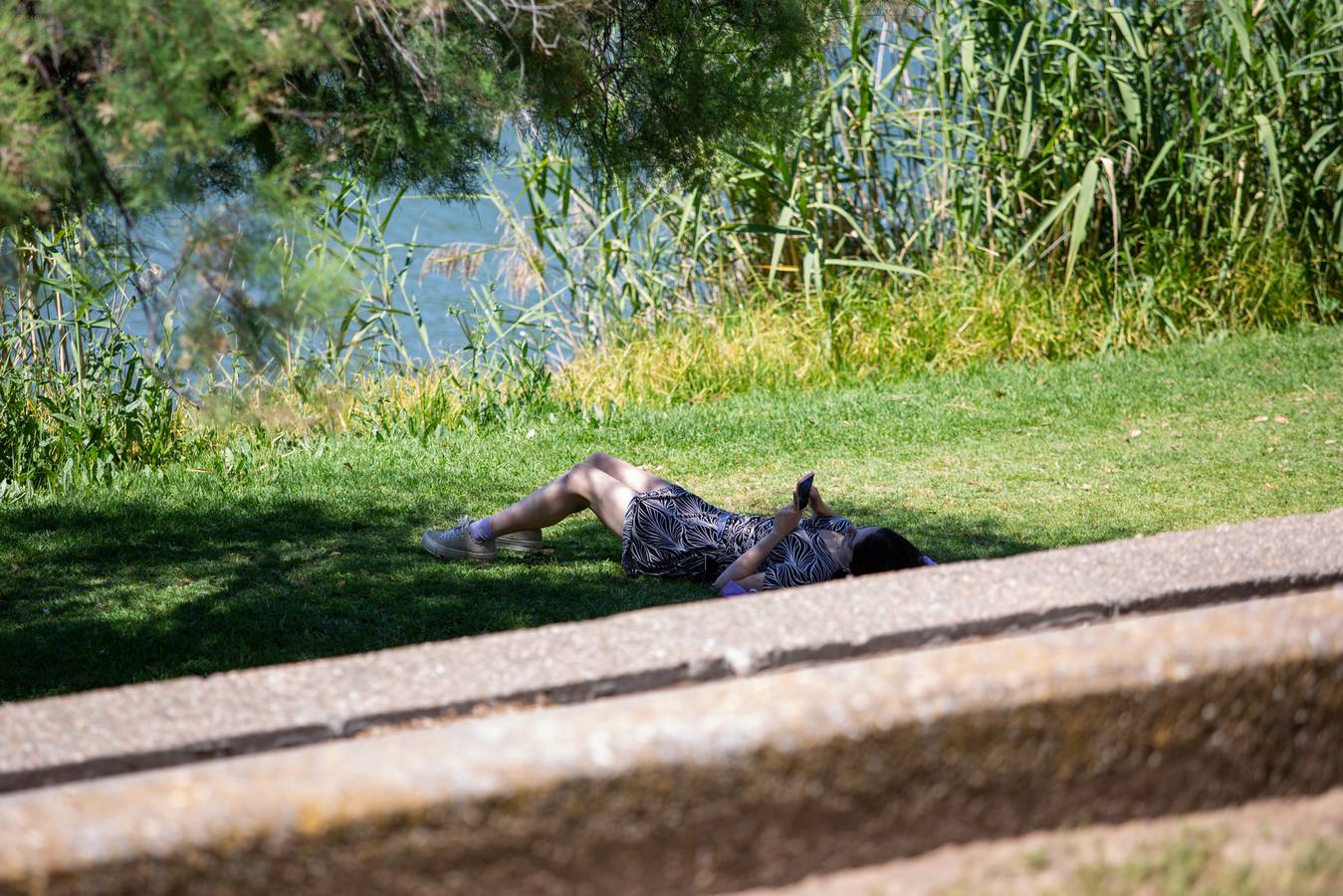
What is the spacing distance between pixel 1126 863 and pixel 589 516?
4.24 meters

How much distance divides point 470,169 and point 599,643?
1.50m

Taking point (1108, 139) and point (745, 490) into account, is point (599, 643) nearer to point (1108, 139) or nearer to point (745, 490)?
point (745, 490)

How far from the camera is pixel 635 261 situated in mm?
Result: 8625

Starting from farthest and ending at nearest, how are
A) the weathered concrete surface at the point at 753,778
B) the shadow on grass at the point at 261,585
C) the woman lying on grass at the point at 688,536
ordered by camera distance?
1. the woman lying on grass at the point at 688,536
2. the shadow on grass at the point at 261,585
3. the weathered concrete surface at the point at 753,778

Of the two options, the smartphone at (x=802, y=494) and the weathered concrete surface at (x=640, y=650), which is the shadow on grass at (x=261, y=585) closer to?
the smartphone at (x=802, y=494)

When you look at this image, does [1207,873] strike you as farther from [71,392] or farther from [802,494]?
[71,392]

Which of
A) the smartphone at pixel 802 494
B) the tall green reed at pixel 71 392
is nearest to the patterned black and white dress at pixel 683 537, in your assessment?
the smartphone at pixel 802 494

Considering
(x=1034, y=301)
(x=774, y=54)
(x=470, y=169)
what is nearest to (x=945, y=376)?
(x=1034, y=301)

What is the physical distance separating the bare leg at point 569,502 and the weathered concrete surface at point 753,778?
3071 mm

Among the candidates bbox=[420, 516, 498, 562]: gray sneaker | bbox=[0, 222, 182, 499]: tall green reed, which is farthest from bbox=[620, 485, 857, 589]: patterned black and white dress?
bbox=[0, 222, 182, 499]: tall green reed

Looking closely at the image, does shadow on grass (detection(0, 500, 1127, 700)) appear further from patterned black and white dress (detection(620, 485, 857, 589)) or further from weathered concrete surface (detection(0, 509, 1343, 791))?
weathered concrete surface (detection(0, 509, 1343, 791))

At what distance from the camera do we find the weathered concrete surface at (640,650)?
218 centimetres

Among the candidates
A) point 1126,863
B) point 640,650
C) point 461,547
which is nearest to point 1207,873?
point 1126,863

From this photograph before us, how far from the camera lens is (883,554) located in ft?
14.5
